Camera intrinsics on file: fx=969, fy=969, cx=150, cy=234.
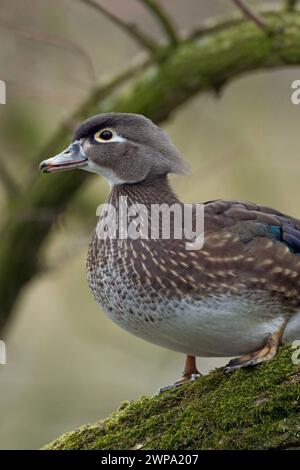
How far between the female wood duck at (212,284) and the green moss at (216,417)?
4.3 inches

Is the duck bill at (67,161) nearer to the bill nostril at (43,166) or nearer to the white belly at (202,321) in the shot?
the bill nostril at (43,166)

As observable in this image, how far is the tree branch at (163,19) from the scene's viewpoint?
5113 millimetres

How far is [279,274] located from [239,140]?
12.6 ft

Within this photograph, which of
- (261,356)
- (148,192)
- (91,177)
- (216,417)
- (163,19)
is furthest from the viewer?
(91,177)

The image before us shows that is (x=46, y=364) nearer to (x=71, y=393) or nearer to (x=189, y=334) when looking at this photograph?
(x=71, y=393)

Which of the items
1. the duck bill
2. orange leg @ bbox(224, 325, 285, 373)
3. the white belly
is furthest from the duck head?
orange leg @ bbox(224, 325, 285, 373)

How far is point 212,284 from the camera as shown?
3434mm

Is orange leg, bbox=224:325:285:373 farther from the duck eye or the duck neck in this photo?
the duck eye

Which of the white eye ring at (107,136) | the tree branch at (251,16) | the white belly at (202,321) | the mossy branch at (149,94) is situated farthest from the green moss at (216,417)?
the mossy branch at (149,94)

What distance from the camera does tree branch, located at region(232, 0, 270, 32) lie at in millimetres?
4391

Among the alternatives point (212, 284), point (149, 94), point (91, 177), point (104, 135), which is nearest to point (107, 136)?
point (104, 135)

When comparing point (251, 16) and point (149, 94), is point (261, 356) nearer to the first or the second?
point (251, 16)

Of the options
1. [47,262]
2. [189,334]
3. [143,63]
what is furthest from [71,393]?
[189,334]

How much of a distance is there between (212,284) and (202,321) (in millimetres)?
141
